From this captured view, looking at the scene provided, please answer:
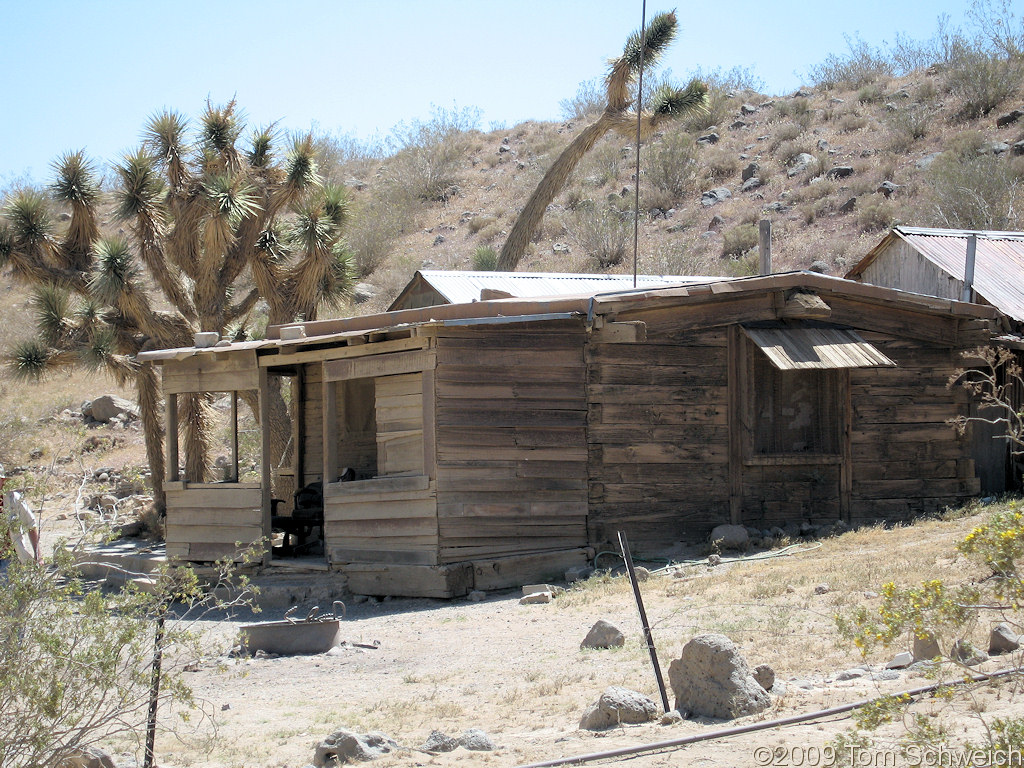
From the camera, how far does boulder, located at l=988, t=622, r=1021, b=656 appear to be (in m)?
5.89

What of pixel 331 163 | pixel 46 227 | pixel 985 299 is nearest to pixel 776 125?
pixel 331 163

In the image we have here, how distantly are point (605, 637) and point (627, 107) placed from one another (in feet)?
45.2

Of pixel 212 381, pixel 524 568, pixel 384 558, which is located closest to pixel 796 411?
pixel 524 568

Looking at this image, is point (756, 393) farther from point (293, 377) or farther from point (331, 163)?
point (331, 163)

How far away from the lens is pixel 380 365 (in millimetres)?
11336

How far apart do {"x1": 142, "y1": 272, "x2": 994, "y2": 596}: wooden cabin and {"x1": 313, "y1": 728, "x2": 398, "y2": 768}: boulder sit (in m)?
5.17

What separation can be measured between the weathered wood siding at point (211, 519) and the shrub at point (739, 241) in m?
18.9

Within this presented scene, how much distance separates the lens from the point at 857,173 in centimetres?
3094

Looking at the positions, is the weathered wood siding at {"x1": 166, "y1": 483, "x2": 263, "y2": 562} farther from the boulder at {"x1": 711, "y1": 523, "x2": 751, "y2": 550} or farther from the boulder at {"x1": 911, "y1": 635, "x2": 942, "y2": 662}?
the boulder at {"x1": 911, "y1": 635, "x2": 942, "y2": 662}

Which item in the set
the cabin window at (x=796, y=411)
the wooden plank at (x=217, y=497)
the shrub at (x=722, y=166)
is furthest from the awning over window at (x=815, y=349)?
the shrub at (x=722, y=166)

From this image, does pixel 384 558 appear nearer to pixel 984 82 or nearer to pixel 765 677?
pixel 765 677

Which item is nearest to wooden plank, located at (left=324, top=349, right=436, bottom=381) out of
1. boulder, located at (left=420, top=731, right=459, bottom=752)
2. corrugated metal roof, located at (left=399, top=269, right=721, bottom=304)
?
corrugated metal roof, located at (left=399, top=269, right=721, bottom=304)

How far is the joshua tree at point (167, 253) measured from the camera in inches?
653
